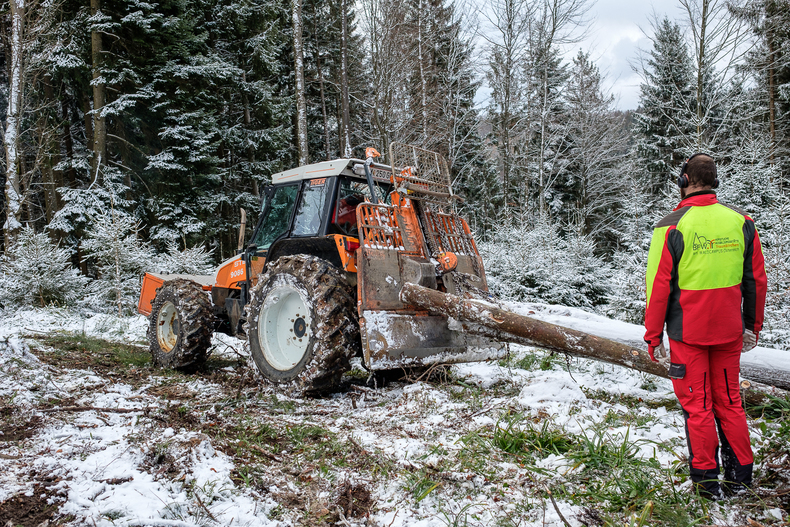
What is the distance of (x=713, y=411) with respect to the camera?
263cm

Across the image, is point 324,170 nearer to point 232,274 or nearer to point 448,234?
point 448,234

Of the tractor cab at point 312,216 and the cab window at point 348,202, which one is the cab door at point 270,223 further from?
the cab window at point 348,202

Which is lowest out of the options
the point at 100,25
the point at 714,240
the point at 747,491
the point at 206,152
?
the point at 747,491

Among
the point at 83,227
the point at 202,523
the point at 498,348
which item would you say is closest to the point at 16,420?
the point at 202,523

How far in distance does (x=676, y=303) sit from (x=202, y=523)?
109 inches

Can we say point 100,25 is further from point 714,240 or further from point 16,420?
point 714,240

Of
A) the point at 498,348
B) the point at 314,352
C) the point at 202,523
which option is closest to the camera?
the point at 202,523

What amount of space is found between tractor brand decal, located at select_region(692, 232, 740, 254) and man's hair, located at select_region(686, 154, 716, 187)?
339mm

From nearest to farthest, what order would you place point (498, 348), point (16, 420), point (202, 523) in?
1. point (202, 523)
2. point (16, 420)
3. point (498, 348)

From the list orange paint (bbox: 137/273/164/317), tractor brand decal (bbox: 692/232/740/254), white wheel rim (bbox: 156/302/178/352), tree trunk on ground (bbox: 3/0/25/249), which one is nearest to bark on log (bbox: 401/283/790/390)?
tractor brand decal (bbox: 692/232/740/254)

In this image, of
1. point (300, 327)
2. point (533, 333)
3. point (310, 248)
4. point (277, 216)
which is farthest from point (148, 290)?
point (533, 333)

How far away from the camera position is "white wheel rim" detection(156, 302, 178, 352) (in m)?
6.47

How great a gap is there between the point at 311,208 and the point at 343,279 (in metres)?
1.23

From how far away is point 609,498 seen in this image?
2.43m
